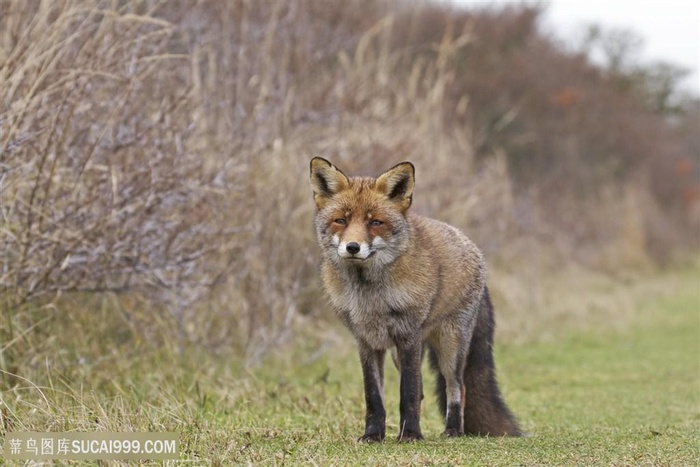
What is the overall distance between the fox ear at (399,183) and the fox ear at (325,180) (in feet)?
0.71

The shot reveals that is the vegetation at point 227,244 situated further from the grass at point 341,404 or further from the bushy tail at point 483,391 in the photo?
the bushy tail at point 483,391

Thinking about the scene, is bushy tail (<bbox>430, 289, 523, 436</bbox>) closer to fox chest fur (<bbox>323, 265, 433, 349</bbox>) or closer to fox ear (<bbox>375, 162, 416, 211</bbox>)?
fox chest fur (<bbox>323, 265, 433, 349</bbox>)

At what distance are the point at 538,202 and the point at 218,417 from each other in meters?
15.8

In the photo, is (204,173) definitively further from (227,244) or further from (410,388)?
(410,388)

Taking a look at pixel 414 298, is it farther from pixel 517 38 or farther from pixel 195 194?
pixel 517 38

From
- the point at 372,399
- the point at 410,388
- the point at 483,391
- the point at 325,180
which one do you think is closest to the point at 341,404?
the point at 483,391

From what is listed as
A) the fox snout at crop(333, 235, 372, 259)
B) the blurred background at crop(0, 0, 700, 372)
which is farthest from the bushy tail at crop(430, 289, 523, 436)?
the blurred background at crop(0, 0, 700, 372)

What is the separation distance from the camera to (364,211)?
5.84m

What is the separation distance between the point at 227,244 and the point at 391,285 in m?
3.70

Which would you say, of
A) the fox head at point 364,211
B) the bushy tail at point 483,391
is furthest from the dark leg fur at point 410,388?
the bushy tail at point 483,391

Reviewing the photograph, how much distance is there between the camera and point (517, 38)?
2692 centimetres

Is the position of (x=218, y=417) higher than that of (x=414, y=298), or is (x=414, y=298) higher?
(x=414, y=298)

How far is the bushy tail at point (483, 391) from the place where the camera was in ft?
21.7

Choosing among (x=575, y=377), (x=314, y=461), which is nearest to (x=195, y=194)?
(x=314, y=461)
